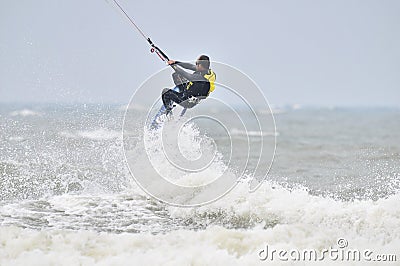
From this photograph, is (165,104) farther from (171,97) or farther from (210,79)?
(210,79)

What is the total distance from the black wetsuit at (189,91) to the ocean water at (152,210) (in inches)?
43.4

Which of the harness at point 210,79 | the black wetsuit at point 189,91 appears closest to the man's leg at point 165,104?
the black wetsuit at point 189,91

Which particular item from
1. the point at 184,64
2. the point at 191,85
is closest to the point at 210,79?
the point at 191,85

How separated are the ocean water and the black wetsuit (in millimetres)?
1102

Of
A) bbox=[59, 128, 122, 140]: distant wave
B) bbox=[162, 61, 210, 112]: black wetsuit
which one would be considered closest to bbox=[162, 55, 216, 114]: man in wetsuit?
bbox=[162, 61, 210, 112]: black wetsuit

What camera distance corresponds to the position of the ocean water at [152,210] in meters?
6.27

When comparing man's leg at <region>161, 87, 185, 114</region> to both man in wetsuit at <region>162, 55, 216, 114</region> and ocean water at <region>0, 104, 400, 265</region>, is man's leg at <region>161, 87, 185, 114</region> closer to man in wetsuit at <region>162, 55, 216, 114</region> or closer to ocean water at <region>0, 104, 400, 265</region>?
man in wetsuit at <region>162, 55, 216, 114</region>

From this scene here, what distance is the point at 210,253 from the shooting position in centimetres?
621

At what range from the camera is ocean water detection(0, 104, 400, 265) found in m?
6.27

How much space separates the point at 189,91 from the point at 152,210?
8.34 ft

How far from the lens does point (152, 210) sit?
895 cm

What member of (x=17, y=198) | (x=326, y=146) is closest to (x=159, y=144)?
(x=17, y=198)

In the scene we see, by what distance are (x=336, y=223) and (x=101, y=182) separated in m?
5.16

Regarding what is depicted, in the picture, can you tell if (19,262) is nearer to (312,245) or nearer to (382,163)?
(312,245)
